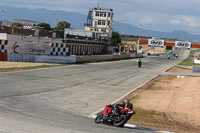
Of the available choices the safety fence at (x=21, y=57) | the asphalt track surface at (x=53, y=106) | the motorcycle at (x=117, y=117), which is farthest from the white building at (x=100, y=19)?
the motorcycle at (x=117, y=117)

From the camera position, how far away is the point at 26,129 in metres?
8.65

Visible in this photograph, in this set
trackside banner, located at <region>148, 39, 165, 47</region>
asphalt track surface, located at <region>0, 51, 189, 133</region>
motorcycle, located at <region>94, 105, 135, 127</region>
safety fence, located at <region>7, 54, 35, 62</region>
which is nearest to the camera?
asphalt track surface, located at <region>0, 51, 189, 133</region>

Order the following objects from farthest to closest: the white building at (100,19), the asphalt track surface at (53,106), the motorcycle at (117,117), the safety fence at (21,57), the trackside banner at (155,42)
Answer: the white building at (100,19)
the trackside banner at (155,42)
the safety fence at (21,57)
the motorcycle at (117,117)
the asphalt track surface at (53,106)

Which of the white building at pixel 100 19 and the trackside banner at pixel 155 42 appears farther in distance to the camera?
the white building at pixel 100 19

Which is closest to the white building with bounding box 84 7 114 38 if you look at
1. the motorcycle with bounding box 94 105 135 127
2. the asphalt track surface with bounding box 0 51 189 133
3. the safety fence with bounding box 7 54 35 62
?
the safety fence with bounding box 7 54 35 62

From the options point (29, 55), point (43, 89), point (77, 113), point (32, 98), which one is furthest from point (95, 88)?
point (29, 55)

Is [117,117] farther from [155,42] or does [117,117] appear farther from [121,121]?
[155,42]

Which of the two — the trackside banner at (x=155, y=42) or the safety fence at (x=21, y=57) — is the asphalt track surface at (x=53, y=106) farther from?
the trackside banner at (x=155, y=42)

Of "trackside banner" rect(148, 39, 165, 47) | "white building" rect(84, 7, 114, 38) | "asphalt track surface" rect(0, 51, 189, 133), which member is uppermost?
"white building" rect(84, 7, 114, 38)

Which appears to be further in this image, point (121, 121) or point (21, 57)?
point (21, 57)

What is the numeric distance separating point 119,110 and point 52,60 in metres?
28.9

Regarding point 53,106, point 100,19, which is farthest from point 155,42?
point 53,106

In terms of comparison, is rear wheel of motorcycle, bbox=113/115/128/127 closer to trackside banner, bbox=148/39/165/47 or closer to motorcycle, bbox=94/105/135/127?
motorcycle, bbox=94/105/135/127

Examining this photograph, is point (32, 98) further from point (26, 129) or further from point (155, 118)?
point (26, 129)
